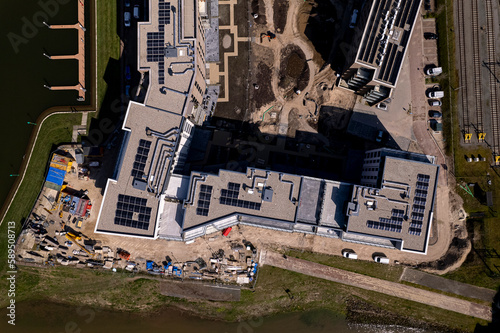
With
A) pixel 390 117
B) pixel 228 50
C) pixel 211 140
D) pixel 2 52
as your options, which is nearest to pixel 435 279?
pixel 390 117

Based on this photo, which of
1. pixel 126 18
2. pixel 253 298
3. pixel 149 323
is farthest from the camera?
pixel 149 323

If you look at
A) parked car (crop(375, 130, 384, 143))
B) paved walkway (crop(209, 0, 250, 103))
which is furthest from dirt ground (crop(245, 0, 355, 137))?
parked car (crop(375, 130, 384, 143))

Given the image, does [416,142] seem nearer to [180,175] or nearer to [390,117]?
[390,117]

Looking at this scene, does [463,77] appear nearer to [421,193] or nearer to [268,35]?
[421,193]

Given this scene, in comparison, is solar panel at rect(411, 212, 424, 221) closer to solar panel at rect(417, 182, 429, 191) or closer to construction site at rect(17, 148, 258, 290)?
solar panel at rect(417, 182, 429, 191)

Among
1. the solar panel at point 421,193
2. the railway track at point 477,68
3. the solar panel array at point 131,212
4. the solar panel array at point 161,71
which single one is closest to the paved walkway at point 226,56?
the solar panel array at point 161,71

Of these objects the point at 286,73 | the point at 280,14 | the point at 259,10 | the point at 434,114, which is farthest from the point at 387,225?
the point at 259,10

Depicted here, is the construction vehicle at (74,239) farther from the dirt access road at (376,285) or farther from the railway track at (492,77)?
the railway track at (492,77)
